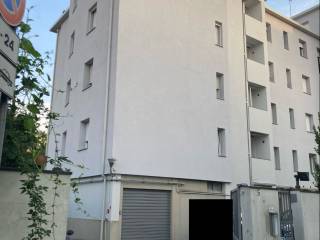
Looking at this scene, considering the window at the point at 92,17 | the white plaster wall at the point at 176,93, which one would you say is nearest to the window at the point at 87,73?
the window at the point at 92,17

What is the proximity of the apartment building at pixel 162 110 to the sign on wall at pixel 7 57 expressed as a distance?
38.7 ft

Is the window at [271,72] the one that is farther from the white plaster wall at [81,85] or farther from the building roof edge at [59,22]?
the building roof edge at [59,22]

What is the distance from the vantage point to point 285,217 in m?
14.6

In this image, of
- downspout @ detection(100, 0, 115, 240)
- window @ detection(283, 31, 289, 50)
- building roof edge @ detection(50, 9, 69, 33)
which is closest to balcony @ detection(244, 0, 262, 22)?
window @ detection(283, 31, 289, 50)

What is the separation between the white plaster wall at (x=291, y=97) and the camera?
85.1 ft

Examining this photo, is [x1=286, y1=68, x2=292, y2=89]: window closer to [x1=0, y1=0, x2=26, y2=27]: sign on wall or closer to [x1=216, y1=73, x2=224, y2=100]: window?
[x1=216, y1=73, x2=224, y2=100]: window

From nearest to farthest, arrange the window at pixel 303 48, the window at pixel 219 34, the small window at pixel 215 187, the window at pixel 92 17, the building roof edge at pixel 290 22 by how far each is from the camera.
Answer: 1. the small window at pixel 215 187
2. the window at pixel 92 17
3. the window at pixel 219 34
4. the building roof edge at pixel 290 22
5. the window at pixel 303 48

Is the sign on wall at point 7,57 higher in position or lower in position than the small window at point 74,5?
lower

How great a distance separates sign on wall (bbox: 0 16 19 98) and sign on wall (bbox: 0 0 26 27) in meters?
0.06

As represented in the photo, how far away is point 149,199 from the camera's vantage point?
56.2 ft

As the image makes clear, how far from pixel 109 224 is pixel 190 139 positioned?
230 inches

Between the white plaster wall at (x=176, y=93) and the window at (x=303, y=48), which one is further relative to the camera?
the window at (x=303, y=48)

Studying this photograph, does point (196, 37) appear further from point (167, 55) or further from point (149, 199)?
point (149, 199)

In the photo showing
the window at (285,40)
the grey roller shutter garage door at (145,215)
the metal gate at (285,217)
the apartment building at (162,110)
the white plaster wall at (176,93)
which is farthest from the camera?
the window at (285,40)
